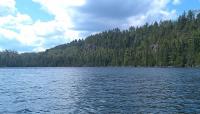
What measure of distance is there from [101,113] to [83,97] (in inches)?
615

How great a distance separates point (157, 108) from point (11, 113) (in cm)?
1736

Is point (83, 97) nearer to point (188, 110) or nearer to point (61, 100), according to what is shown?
point (61, 100)

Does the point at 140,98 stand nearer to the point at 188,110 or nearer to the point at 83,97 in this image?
the point at 83,97

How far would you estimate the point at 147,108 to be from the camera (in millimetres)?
42562

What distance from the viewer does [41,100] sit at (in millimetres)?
52156

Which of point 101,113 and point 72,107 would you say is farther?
point 72,107

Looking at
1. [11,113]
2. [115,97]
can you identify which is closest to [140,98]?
[115,97]

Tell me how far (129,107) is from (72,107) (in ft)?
23.8

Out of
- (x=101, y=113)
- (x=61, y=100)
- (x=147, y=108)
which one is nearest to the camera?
(x=101, y=113)

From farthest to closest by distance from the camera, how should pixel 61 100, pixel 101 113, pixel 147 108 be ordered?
1. pixel 61 100
2. pixel 147 108
3. pixel 101 113

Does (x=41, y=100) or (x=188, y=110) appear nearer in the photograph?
(x=188, y=110)

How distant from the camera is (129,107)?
4369 cm

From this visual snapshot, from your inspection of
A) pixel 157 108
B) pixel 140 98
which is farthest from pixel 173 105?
pixel 140 98

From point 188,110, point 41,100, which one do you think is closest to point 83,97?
point 41,100
